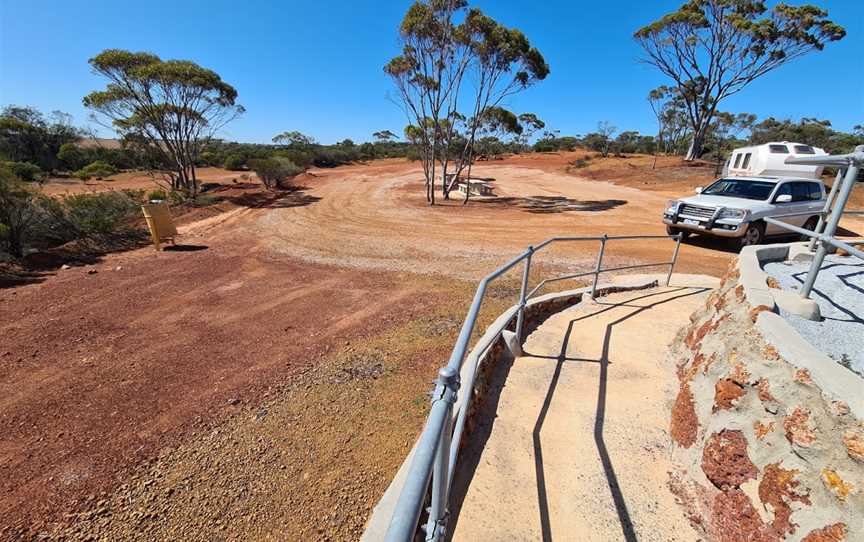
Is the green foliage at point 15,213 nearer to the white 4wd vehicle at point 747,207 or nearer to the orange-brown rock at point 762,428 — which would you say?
the orange-brown rock at point 762,428

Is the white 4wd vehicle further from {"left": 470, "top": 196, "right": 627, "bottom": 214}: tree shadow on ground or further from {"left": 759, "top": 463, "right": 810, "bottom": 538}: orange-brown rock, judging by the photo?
{"left": 759, "top": 463, "right": 810, "bottom": 538}: orange-brown rock

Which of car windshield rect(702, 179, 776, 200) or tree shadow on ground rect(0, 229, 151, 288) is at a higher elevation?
car windshield rect(702, 179, 776, 200)

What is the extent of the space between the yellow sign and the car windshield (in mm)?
14597

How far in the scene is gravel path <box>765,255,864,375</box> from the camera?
2.18 meters

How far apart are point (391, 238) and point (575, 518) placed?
916 cm

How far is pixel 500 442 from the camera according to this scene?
2.68m

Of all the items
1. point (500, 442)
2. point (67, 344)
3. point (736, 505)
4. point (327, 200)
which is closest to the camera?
point (736, 505)

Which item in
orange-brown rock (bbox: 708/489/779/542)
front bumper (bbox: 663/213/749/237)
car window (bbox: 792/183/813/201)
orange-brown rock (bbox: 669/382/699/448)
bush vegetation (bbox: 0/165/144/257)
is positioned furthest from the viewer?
car window (bbox: 792/183/813/201)

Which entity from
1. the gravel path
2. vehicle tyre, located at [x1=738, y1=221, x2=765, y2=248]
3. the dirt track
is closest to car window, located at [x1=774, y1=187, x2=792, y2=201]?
vehicle tyre, located at [x1=738, y1=221, x2=765, y2=248]

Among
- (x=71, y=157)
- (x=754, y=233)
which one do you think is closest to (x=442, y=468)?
(x=754, y=233)

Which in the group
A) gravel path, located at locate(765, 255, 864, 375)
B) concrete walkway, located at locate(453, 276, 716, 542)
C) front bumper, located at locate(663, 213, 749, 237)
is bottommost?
concrete walkway, located at locate(453, 276, 716, 542)

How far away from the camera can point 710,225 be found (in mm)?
8586

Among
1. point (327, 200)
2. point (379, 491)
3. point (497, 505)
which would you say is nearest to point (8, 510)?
point (379, 491)

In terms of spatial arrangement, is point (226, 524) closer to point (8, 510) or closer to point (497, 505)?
point (8, 510)
